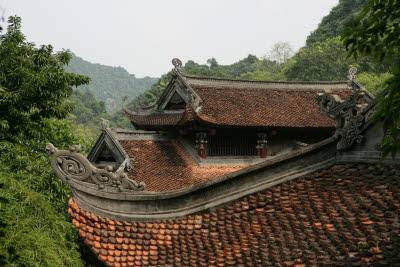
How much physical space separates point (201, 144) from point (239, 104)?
274 centimetres

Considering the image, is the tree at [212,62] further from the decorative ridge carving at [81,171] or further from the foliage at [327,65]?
the decorative ridge carving at [81,171]

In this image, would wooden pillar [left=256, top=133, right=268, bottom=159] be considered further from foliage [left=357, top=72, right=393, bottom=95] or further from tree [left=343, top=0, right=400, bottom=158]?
foliage [left=357, top=72, right=393, bottom=95]

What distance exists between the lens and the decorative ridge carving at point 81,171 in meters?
6.00

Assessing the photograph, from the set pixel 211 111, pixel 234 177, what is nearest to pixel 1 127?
pixel 211 111

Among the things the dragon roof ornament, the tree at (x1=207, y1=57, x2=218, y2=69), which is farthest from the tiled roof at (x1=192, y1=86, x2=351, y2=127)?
the tree at (x1=207, y1=57, x2=218, y2=69)

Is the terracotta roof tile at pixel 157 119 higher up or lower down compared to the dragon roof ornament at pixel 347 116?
lower down

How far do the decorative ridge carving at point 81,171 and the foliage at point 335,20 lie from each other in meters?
55.9

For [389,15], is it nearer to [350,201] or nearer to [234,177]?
[350,201]

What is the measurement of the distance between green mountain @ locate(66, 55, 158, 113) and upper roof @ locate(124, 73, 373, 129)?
12412cm

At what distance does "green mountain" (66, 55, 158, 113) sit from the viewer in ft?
485

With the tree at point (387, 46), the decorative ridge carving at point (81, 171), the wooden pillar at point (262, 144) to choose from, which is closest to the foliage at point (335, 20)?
the wooden pillar at point (262, 144)

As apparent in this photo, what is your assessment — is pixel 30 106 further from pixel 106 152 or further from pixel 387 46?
pixel 387 46

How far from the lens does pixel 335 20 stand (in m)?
59.1

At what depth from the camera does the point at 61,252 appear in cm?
563
